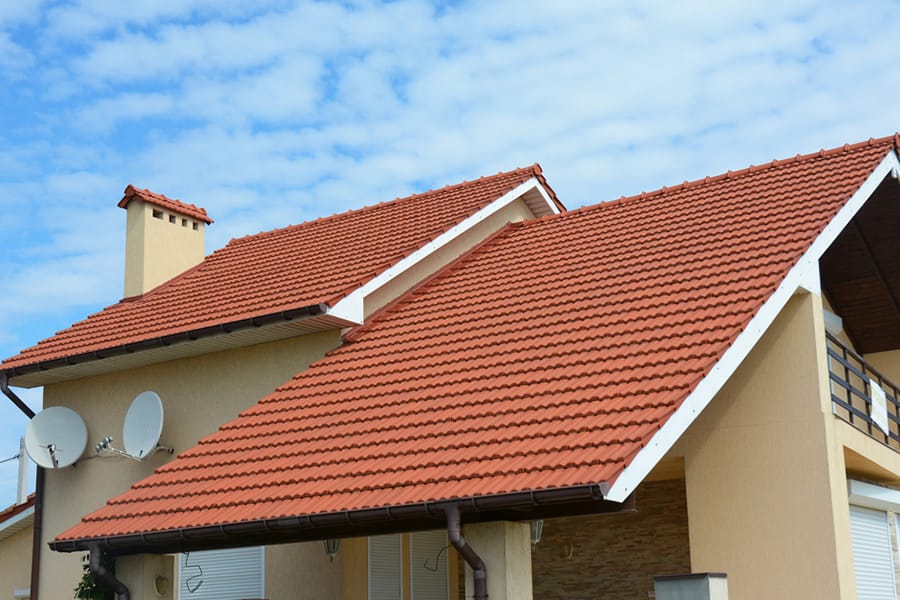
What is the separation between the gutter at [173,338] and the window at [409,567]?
114 inches

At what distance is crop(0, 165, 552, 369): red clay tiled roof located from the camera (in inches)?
611

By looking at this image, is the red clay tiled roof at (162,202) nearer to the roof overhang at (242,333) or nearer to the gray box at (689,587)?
the roof overhang at (242,333)

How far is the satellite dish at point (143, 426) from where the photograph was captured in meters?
15.2

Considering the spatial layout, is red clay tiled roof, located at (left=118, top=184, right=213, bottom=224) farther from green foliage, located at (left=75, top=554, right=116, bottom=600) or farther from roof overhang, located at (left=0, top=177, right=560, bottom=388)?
green foliage, located at (left=75, top=554, right=116, bottom=600)

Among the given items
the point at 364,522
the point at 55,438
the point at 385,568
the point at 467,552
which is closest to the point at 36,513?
the point at 55,438

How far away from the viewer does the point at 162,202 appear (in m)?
19.3

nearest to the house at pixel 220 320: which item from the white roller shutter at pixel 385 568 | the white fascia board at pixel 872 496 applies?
the white roller shutter at pixel 385 568

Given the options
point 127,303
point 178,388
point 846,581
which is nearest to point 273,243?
point 127,303

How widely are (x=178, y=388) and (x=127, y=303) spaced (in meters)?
3.29

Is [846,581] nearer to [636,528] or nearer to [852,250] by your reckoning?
[636,528]

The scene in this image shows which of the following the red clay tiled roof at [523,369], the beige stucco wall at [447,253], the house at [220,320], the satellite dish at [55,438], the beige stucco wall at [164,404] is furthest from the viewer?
A: the satellite dish at [55,438]

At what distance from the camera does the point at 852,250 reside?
16.7 meters

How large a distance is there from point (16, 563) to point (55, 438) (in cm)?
406

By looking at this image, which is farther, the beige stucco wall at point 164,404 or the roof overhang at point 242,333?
the beige stucco wall at point 164,404
